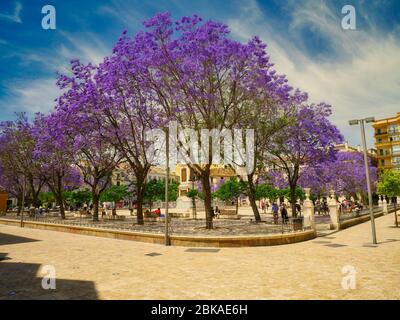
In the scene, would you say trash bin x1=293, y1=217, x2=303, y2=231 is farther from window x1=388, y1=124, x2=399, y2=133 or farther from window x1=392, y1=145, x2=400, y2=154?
window x1=388, y1=124, x2=399, y2=133

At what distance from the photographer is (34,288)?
7.36 meters

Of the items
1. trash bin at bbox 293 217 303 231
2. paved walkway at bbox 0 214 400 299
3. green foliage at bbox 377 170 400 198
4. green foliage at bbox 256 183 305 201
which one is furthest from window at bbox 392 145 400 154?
paved walkway at bbox 0 214 400 299

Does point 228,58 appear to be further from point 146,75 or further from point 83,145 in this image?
point 83,145

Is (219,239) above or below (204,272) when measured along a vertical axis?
above

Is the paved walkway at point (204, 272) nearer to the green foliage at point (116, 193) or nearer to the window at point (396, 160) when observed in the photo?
the green foliage at point (116, 193)

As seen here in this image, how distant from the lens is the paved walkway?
22.2ft

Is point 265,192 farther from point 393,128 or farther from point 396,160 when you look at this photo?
point 393,128

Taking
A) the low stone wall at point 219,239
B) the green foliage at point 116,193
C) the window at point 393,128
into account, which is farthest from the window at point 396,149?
the low stone wall at point 219,239

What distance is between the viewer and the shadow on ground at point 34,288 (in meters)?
6.67

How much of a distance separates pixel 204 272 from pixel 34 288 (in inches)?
179

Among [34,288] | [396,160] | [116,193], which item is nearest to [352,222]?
[34,288]

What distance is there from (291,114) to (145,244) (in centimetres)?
1627
